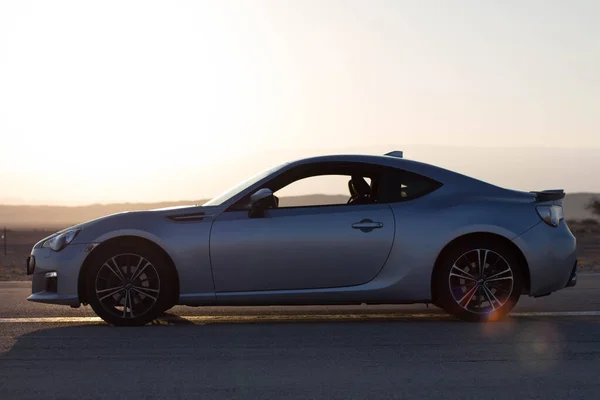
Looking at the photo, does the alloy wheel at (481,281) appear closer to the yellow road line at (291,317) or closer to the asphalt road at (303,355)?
the asphalt road at (303,355)

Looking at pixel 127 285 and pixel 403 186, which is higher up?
pixel 403 186

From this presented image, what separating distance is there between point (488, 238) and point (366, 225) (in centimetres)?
110

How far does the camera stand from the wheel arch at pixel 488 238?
28.1 feet

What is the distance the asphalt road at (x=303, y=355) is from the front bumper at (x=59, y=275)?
252 mm

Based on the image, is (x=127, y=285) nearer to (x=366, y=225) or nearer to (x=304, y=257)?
(x=304, y=257)

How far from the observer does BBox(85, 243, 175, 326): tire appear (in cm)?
844

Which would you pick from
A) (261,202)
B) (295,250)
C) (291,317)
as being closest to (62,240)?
(261,202)

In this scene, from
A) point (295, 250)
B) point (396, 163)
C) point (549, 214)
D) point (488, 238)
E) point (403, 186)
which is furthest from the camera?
point (396, 163)

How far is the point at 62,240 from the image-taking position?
28.4 ft

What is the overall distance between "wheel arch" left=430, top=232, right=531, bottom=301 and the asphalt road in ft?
1.26

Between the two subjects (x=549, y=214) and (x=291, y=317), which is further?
(x=291, y=317)

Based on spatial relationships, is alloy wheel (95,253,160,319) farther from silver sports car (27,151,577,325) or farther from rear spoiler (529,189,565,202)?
rear spoiler (529,189,565,202)

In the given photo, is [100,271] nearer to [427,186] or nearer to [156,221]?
[156,221]

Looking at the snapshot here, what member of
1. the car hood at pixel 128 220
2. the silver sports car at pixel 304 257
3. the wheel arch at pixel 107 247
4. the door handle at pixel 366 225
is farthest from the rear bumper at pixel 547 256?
the wheel arch at pixel 107 247
